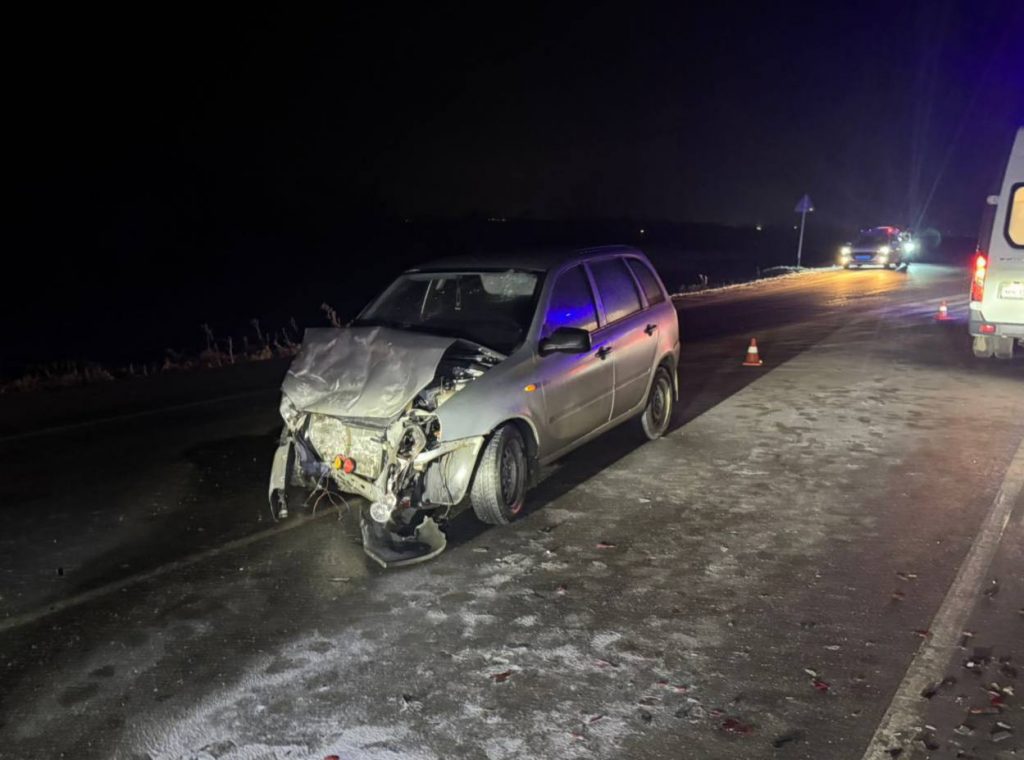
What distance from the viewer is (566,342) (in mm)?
5938

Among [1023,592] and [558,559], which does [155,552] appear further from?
Result: [1023,592]

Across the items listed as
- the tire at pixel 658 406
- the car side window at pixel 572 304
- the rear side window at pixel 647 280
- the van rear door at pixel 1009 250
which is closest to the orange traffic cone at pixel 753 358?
the van rear door at pixel 1009 250

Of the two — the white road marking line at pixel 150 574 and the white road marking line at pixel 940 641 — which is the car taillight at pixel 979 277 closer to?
the white road marking line at pixel 940 641

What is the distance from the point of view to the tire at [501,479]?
553cm

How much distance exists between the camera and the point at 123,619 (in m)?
4.43

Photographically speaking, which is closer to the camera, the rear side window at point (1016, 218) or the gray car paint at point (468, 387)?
the gray car paint at point (468, 387)

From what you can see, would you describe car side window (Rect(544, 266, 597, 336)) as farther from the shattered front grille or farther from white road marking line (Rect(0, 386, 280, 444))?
white road marking line (Rect(0, 386, 280, 444))

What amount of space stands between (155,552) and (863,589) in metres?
4.23

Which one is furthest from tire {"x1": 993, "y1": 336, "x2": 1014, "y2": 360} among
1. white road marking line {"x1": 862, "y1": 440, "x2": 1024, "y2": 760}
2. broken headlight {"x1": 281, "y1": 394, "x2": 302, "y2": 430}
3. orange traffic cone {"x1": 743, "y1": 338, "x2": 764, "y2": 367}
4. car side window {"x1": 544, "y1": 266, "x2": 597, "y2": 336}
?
broken headlight {"x1": 281, "y1": 394, "x2": 302, "y2": 430}

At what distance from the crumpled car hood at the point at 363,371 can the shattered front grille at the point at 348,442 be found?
0.31ft

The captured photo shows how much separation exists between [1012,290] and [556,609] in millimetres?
9191

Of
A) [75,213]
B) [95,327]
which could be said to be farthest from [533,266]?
[75,213]

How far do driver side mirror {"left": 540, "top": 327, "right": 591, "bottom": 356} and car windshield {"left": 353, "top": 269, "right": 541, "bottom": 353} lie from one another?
0.61 ft

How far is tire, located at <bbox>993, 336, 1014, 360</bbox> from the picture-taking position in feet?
39.7
